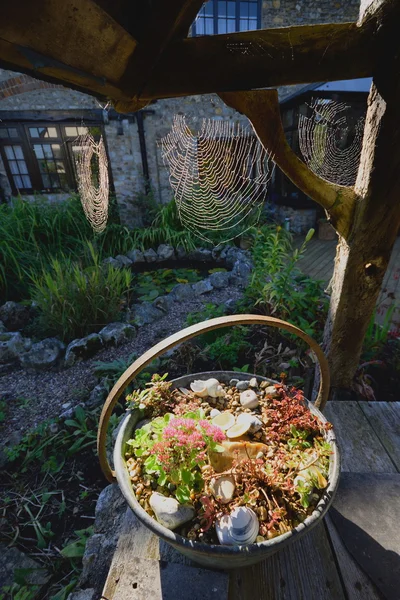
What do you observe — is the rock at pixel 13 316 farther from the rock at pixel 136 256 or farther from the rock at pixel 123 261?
the rock at pixel 136 256

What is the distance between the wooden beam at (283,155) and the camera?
963 millimetres

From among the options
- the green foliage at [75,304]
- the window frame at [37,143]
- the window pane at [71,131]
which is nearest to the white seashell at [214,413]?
the green foliage at [75,304]

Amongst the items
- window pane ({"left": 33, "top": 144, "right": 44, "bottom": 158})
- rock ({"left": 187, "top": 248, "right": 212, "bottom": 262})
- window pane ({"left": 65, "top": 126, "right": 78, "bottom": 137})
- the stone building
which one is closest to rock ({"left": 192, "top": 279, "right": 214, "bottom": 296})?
rock ({"left": 187, "top": 248, "right": 212, "bottom": 262})

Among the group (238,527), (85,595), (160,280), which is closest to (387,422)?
(238,527)

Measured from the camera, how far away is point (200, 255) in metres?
4.71

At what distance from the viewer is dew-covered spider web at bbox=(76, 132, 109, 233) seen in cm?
454

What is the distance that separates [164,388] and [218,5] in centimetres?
765

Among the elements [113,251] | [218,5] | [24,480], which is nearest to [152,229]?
[113,251]

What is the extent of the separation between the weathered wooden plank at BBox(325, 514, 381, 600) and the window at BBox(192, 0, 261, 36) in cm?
757

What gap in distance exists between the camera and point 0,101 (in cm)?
562

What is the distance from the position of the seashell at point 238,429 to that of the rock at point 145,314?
87.5 inches

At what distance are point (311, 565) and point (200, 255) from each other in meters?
4.15

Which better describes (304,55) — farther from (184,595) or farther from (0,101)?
(0,101)

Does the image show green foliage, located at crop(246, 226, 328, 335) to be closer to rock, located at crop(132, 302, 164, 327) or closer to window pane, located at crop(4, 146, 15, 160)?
rock, located at crop(132, 302, 164, 327)
